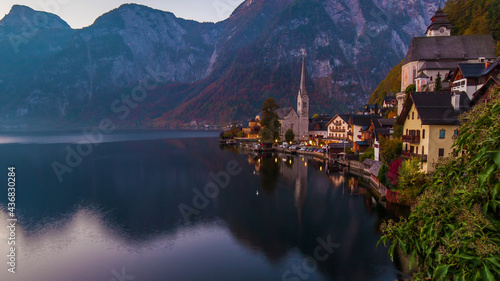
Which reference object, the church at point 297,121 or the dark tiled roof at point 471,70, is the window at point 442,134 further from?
the church at point 297,121

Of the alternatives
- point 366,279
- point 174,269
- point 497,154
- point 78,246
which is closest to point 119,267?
point 174,269

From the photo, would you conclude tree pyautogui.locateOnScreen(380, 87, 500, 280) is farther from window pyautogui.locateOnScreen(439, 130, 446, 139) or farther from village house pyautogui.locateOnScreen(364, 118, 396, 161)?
village house pyautogui.locateOnScreen(364, 118, 396, 161)

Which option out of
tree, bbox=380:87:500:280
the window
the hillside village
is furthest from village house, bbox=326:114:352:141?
tree, bbox=380:87:500:280

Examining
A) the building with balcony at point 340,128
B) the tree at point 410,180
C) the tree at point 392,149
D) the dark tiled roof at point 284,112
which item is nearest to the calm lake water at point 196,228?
the tree at point 410,180

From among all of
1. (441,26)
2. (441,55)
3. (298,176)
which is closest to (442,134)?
(298,176)

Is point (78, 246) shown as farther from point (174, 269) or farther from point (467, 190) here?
point (467, 190)
